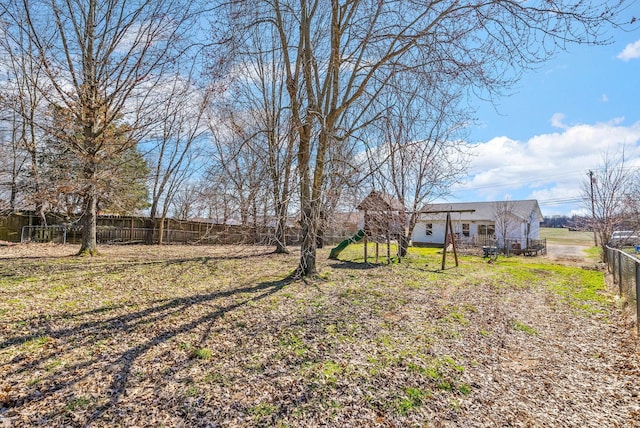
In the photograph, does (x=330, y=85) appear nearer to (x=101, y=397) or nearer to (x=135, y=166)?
(x=101, y=397)

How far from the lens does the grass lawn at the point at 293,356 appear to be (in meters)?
2.84

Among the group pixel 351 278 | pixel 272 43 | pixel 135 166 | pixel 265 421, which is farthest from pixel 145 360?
pixel 135 166

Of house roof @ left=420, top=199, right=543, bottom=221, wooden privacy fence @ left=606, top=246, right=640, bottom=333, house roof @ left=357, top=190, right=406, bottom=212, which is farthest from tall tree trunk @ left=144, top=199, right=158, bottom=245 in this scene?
house roof @ left=420, top=199, right=543, bottom=221

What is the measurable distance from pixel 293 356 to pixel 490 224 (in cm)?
2537

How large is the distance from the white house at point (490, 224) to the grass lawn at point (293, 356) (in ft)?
55.1

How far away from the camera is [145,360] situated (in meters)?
3.56

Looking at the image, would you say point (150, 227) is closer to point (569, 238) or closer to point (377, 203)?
point (377, 203)

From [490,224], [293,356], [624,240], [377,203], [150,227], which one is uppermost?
[377,203]

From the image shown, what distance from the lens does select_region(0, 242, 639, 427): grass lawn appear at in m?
2.84

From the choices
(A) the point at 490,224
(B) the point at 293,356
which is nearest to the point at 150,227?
(B) the point at 293,356

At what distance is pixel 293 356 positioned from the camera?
387cm

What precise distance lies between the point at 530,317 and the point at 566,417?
3.41m

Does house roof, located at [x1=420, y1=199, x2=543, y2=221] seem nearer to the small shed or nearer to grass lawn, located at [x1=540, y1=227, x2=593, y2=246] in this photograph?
grass lawn, located at [x1=540, y1=227, x2=593, y2=246]

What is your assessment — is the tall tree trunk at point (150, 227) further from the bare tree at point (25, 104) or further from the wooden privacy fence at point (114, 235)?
the bare tree at point (25, 104)
